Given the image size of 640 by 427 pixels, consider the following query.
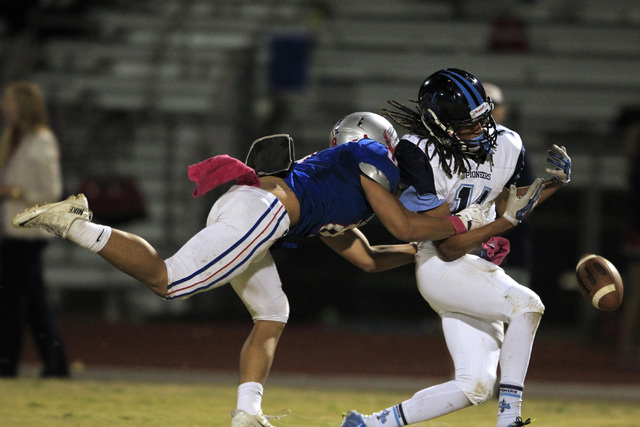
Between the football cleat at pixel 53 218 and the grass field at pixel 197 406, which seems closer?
the football cleat at pixel 53 218

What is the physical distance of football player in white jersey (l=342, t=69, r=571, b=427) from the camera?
3.78m

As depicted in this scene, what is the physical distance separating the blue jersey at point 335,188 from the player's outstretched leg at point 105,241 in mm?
608

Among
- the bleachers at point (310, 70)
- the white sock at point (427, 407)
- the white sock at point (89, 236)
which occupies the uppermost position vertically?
the bleachers at point (310, 70)

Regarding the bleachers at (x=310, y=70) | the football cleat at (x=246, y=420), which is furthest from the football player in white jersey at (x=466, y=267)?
the bleachers at (x=310, y=70)

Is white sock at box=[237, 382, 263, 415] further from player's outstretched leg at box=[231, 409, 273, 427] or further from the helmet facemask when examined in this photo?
the helmet facemask

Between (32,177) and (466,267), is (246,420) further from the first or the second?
(32,177)

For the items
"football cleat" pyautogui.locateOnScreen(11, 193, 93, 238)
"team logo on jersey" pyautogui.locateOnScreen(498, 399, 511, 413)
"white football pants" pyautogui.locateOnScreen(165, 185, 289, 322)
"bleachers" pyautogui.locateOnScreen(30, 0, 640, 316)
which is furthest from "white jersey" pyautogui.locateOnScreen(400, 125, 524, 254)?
"bleachers" pyautogui.locateOnScreen(30, 0, 640, 316)

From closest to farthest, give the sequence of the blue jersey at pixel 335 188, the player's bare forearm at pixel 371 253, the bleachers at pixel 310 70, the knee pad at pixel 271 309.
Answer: the blue jersey at pixel 335 188, the knee pad at pixel 271 309, the player's bare forearm at pixel 371 253, the bleachers at pixel 310 70

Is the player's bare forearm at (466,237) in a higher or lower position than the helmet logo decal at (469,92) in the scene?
lower

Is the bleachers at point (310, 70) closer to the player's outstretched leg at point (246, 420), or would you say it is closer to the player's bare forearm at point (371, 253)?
the player's bare forearm at point (371, 253)

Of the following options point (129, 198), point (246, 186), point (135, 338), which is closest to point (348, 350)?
point (135, 338)

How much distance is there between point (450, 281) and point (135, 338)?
5.33 metres

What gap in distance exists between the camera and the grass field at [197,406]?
Result: 477 centimetres

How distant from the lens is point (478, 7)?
1215 cm
